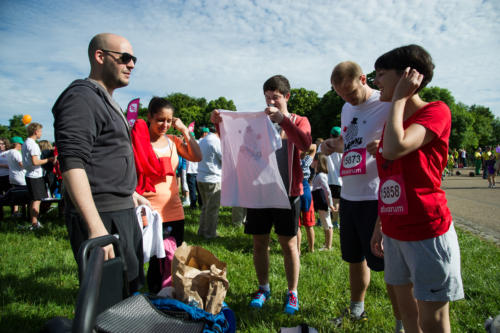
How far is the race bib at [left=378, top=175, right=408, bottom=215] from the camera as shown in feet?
5.26

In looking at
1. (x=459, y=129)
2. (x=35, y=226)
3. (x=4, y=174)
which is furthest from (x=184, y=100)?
(x=35, y=226)

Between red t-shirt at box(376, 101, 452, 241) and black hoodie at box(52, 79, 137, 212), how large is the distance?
5.27 ft

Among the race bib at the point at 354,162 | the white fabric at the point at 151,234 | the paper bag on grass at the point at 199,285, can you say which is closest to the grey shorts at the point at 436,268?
the race bib at the point at 354,162

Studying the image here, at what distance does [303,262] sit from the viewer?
4.27 meters

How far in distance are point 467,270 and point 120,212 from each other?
4298 millimetres

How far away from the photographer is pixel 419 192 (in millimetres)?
1564

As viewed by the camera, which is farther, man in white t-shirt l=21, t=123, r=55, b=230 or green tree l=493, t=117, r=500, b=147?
green tree l=493, t=117, r=500, b=147

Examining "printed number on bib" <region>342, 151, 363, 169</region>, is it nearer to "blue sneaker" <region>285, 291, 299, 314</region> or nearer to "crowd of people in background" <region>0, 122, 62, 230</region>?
"blue sneaker" <region>285, 291, 299, 314</region>

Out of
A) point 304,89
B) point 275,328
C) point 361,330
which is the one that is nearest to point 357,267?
point 361,330

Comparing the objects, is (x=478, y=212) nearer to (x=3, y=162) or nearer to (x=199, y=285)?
(x=199, y=285)

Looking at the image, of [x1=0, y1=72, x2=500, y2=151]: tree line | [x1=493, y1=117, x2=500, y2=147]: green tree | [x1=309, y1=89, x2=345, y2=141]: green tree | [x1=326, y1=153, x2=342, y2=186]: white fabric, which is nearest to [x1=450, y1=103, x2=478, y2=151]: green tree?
[x1=0, y1=72, x2=500, y2=151]: tree line

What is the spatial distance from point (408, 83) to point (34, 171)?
7541 mm

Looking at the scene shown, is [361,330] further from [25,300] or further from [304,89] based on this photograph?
[304,89]

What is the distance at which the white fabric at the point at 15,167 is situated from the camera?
7.19 metres
